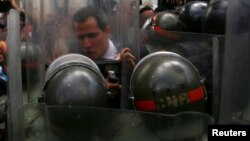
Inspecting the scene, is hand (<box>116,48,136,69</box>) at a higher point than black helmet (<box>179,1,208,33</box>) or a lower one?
lower

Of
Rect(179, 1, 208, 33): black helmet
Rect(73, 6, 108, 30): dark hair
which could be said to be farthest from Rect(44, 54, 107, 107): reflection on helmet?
Rect(179, 1, 208, 33): black helmet

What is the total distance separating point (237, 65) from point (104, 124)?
0.66 m

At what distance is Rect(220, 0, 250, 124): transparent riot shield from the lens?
5.87 feet

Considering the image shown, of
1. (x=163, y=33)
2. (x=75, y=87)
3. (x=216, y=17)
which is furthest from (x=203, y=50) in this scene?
(x=75, y=87)

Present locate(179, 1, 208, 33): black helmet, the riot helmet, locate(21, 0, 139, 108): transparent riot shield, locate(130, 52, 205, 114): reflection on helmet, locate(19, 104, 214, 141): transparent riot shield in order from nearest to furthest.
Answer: locate(19, 104, 214, 141): transparent riot shield, locate(130, 52, 205, 114): reflection on helmet, locate(21, 0, 139, 108): transparent riot shield, the riot helmet, locate(179, 1, 208, 33): black helmet

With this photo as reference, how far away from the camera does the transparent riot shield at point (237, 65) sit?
1789mm

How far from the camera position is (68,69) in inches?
73.6

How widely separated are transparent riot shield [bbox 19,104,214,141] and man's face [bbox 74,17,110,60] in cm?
103

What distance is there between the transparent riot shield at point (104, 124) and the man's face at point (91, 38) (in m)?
1.03

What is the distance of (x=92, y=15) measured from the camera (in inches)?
99.7

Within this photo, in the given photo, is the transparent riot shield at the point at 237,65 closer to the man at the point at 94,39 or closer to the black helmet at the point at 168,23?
the man at the point at 94,39

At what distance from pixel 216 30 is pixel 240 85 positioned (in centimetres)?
99

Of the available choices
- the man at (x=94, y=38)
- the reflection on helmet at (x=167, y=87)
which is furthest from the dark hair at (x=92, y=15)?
the reflection on helmet at (x=167, y=87)

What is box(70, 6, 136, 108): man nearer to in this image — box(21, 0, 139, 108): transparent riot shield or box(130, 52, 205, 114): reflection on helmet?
box(21, 0, 139, 108): transparent riot shield
